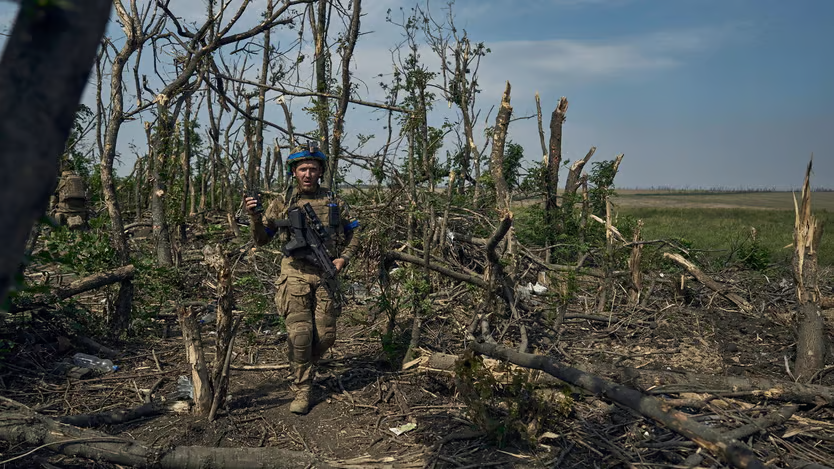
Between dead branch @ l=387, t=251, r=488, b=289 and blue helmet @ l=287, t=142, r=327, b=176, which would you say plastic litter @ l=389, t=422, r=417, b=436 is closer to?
dead branch @ l=387, t=251, r=488, b=289

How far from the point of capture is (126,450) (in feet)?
11.4

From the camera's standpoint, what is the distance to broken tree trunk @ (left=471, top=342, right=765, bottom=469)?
9.16ft

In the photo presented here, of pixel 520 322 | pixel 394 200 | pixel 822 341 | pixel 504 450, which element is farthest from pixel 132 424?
pixel 822 341

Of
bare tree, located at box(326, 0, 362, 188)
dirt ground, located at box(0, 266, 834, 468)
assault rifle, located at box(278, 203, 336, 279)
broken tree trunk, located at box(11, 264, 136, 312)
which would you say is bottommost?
dirt ground, located at box(0, 266, 834, 468)

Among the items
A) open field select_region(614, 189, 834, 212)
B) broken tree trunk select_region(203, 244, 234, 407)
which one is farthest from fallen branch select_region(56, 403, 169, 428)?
open field select_region(614, 189, 834, 212)

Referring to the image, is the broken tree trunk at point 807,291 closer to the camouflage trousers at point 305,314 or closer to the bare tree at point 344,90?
the camouflage trousers at point 305,314

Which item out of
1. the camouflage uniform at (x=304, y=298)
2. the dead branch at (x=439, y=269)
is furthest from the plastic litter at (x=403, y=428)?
the dead branch at (x=439, y=269)

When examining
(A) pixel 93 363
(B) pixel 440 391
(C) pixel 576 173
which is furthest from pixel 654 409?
(C) pixel 576 173

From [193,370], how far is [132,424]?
0.58 metres

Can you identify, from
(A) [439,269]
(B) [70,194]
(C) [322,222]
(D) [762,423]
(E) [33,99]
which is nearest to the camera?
(E) [33,99]

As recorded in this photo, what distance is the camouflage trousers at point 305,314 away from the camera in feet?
15.1

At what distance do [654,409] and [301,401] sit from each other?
2.53m

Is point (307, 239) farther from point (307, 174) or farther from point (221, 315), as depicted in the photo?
point (221, 315)

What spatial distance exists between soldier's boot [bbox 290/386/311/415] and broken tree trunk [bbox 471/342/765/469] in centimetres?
148
